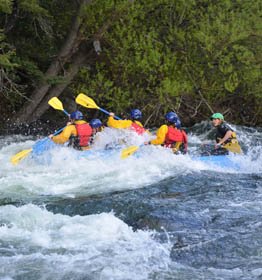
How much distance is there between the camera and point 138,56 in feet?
45.7

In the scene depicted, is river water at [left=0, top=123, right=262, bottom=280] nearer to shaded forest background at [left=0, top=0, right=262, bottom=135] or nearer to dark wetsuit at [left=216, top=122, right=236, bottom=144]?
dark wetsuit at [left=216, top=122, right=236, bottom=144]

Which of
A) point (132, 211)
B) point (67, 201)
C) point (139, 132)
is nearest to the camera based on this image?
point (132, 211)

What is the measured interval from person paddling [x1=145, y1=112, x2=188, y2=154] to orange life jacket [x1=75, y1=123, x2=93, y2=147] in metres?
1.15

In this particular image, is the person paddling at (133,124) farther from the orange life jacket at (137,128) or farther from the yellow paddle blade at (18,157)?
the yellow paddle blade at (18,157)

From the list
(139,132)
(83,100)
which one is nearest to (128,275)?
(139,132)

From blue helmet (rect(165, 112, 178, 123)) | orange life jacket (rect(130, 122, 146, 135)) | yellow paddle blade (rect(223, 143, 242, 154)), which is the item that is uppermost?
blue helmet (rect(165, 112, 178, 123))

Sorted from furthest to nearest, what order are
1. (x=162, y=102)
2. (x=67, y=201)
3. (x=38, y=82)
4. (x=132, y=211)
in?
(x=162, y=102)
(x=38, y=82)
(x=67, y=201)
(x=132, y=211)

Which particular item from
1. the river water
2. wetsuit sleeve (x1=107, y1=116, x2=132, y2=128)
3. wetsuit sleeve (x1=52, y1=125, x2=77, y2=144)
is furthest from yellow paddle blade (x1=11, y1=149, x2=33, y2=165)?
wetsuit sleeve (x1=107, y1=116, x2=132, y2=128)

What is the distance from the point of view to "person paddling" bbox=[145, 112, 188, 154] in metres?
9.39

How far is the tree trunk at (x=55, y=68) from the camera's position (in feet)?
43.2

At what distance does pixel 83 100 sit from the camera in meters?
12.1

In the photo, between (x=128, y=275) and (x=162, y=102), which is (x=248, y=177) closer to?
(x=128, y=275)

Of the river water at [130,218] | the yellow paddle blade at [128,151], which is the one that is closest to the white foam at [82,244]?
the river water at [130,218]

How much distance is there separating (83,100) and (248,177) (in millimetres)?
4703
